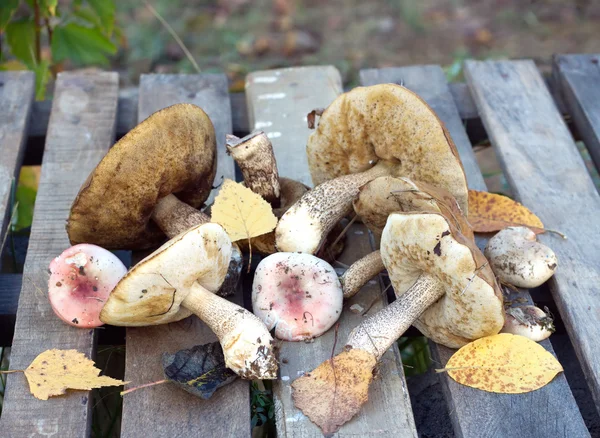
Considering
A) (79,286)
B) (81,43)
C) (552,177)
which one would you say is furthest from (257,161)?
(81,43)

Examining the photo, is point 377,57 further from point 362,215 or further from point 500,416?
point 500,416

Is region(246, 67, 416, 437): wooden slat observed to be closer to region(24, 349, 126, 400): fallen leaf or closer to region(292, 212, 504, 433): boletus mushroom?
region(292, 212, 504, 433): boletus mushroom

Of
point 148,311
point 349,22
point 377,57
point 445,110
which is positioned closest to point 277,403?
point 148,311

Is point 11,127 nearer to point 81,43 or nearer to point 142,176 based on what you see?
point 81,43

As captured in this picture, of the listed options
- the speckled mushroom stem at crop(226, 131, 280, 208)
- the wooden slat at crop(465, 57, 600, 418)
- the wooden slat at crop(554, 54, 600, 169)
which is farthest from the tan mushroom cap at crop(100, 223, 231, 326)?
the wooden slat at crop(554, 54, 600, 169)

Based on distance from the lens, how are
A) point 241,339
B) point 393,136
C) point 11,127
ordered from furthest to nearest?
point 11,127
point 393,136
point 241,339

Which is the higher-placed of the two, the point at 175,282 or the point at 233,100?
the point at 175,282
